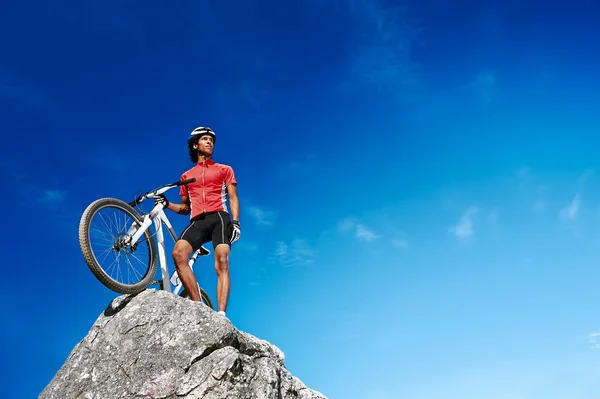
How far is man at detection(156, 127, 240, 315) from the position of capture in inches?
365

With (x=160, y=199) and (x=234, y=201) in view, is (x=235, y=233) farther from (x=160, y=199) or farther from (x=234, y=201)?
(x=160, y=199)

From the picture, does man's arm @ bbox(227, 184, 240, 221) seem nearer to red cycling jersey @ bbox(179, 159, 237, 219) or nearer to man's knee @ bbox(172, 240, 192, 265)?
red cycling jersey @ bbox(179, 159, 237, 219)

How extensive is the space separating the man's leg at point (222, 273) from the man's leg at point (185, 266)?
0.49m

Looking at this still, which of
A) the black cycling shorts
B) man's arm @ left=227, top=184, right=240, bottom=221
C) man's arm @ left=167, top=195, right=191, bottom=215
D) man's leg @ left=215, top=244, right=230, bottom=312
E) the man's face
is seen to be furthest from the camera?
the man's face

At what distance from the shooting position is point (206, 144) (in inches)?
407

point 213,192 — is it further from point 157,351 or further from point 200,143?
point 157,351

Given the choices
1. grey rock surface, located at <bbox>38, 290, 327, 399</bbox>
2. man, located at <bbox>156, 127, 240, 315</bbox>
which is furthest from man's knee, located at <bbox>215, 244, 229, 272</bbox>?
grey rock surface, located at <bbox>38, 290, 327, 399</bbox>

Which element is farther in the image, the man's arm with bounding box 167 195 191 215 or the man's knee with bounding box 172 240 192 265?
Result: the man's arm with bounding box 167 195 191 215

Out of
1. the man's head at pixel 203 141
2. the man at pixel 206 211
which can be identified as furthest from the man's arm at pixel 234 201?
the man's head at pixel 203 141

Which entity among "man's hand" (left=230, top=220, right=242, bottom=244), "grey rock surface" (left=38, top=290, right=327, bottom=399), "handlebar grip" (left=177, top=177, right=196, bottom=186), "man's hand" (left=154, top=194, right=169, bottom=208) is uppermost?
"handlebar grip" (left=177, top=177, right=196, bottom=186)

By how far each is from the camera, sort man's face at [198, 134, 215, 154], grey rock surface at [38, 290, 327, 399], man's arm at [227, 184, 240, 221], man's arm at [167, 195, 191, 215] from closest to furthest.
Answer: grey rock surface at [38, 290, 327, 399], man's arm at [227, 184, 240, 221], man's arm at [167, 195, 191, 215], man's face at [198, 134, 215, 154]

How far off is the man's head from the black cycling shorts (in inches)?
53.7

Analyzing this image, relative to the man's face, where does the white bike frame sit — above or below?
below

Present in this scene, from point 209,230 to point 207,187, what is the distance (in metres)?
0.85
